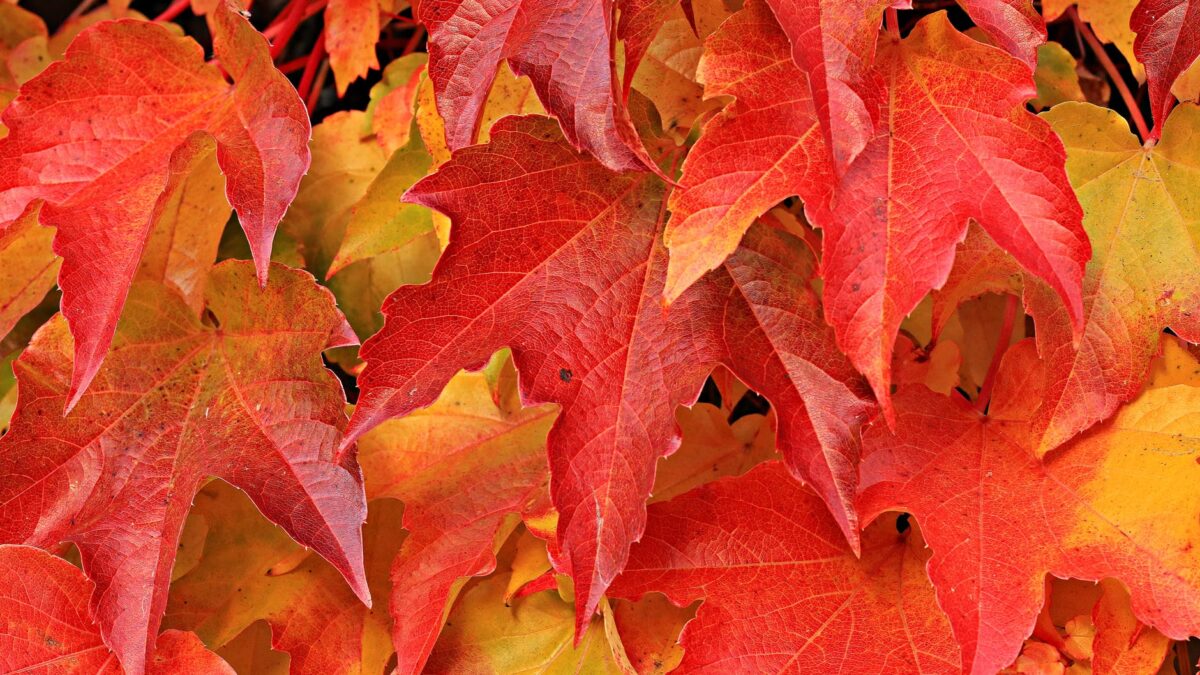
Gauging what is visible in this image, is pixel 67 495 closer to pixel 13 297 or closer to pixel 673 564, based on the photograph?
pixel 13 297

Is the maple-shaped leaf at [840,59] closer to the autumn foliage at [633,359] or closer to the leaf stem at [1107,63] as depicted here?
the autumn foliage at [633,359]

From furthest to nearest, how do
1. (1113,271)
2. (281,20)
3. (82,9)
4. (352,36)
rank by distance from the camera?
(82,9) < (281,20) < (352,36) < (1113,271)

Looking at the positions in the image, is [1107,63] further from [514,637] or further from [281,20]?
[281,20]

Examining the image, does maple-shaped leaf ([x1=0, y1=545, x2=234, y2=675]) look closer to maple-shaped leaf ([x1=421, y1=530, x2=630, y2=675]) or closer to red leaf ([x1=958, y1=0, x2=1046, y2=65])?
maple-shaped leaf ([x1=421, y1=530, x2=630, y2=675])

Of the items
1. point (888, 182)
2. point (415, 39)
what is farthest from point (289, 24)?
point (888, 182)

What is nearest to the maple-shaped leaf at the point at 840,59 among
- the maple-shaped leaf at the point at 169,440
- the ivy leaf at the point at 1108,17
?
the ivy leaf at the point at 1108,17

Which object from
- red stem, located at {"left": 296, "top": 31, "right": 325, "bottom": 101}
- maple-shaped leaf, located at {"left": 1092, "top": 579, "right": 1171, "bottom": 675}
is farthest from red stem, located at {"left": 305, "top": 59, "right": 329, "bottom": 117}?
maple-shaped leaf, located at {"left": 1092, "top": 579, "right": 1171, "bottom": 675}
